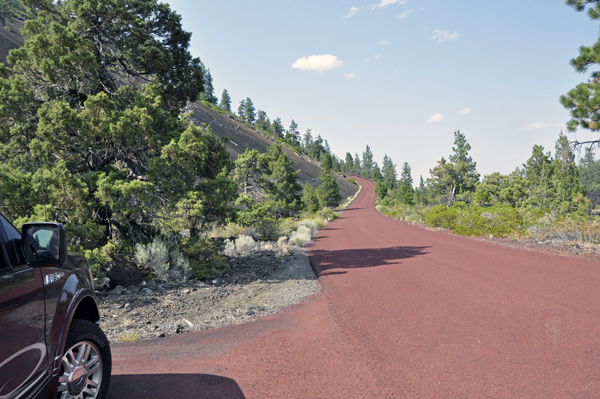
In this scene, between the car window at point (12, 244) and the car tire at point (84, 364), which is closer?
the car window at point (12, 244)

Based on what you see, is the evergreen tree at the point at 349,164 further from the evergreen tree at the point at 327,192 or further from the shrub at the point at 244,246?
the shrub at the point at 244,246

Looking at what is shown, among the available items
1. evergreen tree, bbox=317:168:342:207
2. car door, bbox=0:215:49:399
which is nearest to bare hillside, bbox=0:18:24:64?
evergreen tree, bbox=317:168:342:207

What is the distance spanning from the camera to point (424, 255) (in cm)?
1211

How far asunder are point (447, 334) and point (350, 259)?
754cm

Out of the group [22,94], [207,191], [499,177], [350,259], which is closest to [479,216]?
[350,259]

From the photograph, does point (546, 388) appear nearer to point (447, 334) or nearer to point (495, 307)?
point (447, 334)

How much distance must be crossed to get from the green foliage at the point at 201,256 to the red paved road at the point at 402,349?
11.7 feet

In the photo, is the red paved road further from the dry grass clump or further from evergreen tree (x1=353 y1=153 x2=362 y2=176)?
evergreen tree (x1=353 y1=153 x2=362 y2=176)

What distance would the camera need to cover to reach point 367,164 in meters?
180

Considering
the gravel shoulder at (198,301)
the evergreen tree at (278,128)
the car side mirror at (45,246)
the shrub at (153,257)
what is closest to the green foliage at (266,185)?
the gravel shoulder at (198,301)

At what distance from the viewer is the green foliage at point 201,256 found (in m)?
9.16

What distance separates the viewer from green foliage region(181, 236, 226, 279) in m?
9.16

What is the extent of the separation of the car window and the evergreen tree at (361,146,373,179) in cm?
18023

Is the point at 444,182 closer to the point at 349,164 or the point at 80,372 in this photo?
the point at 80,372
